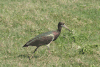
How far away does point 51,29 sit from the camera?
392 inches

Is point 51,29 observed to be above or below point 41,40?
below

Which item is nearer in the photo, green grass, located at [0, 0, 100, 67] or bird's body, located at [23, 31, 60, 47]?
bird's body, located at [23, 31, 60, 47]

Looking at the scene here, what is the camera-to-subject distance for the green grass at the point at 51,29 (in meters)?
7.00

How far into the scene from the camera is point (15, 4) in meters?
12.5

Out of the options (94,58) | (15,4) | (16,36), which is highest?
(15,4)

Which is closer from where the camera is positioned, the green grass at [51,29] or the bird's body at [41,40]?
the bird's body at [41,40]

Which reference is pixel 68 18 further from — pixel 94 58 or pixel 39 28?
pixel 94 58

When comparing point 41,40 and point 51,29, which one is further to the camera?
point 51,29

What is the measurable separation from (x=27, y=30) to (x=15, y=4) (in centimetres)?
390

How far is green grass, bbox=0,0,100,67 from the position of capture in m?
7.00

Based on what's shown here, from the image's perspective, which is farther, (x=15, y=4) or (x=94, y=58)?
(x=15, y=4)

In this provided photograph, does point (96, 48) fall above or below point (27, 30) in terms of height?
below

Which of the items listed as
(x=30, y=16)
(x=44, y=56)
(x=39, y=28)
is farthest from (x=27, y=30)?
(x=44, y=56)

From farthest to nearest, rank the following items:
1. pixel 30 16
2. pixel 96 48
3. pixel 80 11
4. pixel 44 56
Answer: pixel 80 11 < pixel 30 16 < pixel 96 48 < pixel 44 56
